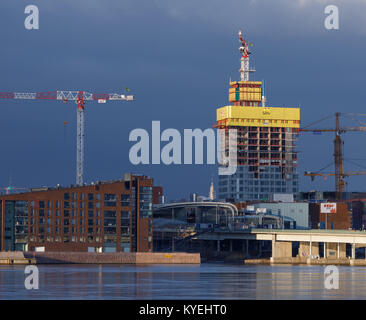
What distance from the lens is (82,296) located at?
117062 millimetres

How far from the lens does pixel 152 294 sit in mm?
121938
